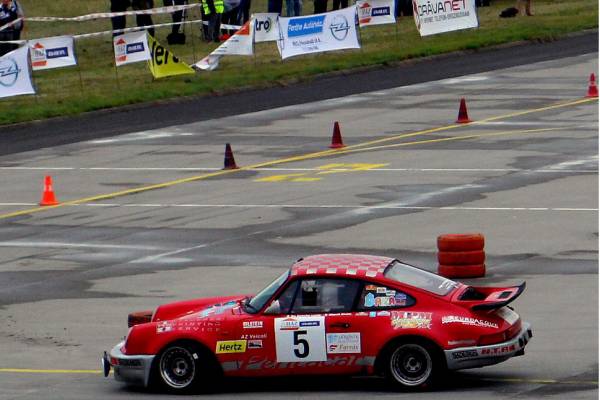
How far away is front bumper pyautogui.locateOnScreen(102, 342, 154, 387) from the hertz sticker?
0.69m

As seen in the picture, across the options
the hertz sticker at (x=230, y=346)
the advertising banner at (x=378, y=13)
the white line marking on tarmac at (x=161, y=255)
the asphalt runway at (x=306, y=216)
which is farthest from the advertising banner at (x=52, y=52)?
the hertz sticker at (x=230, y=346)

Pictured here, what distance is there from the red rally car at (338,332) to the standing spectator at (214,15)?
29990 mm

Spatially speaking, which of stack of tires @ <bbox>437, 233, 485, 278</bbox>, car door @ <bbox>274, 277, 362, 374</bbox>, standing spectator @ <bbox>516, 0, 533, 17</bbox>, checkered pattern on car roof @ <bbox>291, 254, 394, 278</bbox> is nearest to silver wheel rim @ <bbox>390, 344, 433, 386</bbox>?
car door @ <bbox>274, 277, 362, 374</bbox>

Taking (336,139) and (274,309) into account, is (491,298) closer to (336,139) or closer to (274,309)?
(274,309)

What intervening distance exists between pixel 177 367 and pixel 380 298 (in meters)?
2.17

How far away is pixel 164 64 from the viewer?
4181cm

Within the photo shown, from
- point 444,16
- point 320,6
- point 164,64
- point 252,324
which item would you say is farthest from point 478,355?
point 444,16

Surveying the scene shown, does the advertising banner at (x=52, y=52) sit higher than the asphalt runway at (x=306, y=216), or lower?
higher

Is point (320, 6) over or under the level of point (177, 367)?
over

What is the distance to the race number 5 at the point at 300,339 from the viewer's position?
48.0 ft

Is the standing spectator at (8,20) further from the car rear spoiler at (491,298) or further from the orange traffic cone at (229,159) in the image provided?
the car rear spoiler at (491,298)

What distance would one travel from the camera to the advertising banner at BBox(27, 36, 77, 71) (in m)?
38.8

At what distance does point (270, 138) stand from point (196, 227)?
9.97m

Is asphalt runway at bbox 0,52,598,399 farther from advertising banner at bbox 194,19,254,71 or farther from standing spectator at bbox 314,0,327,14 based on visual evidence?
standing spectator at bbox 314,0,327,14
